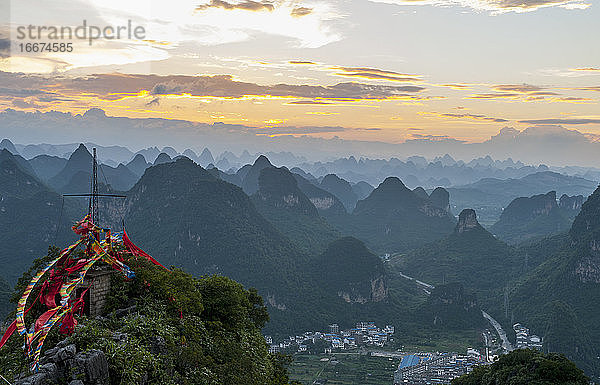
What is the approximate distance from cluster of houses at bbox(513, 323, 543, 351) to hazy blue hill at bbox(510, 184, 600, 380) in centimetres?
151

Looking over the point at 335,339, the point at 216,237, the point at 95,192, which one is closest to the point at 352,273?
the point at 335,339

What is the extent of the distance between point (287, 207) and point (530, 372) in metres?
126

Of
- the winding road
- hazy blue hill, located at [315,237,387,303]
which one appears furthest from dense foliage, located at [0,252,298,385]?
hazy blue hill, located at [315,237,387,303]

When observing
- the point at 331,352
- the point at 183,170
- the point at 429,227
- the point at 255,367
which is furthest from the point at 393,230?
the point at 255,367

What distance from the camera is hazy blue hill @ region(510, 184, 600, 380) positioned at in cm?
7650

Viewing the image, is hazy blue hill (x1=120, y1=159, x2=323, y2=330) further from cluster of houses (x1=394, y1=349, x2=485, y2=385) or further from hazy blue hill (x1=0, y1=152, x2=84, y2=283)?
cluster of houses (x1=394, y1=349, x2=485, y2=385)

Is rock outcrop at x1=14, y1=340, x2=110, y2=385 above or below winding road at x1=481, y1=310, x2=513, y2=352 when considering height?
above

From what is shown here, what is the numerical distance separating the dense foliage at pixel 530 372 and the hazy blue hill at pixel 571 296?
47.4m

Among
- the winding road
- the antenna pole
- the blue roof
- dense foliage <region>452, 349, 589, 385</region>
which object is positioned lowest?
the winding road

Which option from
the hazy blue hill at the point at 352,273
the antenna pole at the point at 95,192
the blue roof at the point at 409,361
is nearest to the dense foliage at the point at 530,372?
the antenna pole at the point at 95,192

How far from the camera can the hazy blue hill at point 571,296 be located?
251ft

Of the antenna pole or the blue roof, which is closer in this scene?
the antenna pole

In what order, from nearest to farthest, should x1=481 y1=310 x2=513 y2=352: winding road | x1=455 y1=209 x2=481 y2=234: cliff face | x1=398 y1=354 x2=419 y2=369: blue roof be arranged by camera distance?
x1=398 y1=354 x2=419 y2=369: blue roof, x1=481 y1=310 x2=513 y2=352: winding road, x1=455 y1=209 x2=481 y2=234: cliff face

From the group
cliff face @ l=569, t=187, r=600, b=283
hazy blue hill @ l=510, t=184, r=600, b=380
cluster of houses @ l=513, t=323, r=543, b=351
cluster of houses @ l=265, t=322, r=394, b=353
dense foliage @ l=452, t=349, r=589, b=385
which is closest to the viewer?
dense foliage @ l=452, t=349, r=589, b=385
